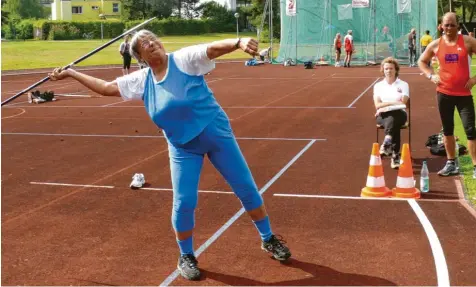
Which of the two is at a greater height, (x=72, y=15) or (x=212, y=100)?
(x=72, y=15)

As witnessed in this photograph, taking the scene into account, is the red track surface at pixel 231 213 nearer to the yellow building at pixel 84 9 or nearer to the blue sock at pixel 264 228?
the blue sock at pixel 264 228

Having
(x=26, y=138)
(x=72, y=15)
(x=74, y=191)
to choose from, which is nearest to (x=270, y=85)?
(x=26, y=138)

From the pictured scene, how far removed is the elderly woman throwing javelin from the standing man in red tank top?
4.24 meters

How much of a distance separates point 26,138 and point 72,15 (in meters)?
113

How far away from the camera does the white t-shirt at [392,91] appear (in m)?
10.1

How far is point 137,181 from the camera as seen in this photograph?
891 centimetres

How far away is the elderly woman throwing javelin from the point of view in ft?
16.7

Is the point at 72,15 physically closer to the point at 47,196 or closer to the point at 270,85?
the point at 270,85

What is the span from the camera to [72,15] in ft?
398

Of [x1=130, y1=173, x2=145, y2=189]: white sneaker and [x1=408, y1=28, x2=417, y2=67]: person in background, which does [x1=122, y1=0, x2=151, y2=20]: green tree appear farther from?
[x1=130, y1=173, x2=145, y2=189]: white sneaker

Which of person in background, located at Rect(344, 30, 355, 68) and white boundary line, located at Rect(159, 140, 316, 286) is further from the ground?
person in background, located at Rect(344, 30, 355, 68)

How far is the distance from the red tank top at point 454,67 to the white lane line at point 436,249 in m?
1.94

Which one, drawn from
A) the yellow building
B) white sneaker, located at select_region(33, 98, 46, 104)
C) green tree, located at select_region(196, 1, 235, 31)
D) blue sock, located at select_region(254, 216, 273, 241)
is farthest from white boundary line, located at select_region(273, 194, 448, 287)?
the yellow building

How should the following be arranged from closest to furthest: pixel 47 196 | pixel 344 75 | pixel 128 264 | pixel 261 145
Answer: pixel 128 264 < pixel 47 196 < pixel 261 145 < pixel 344 75
